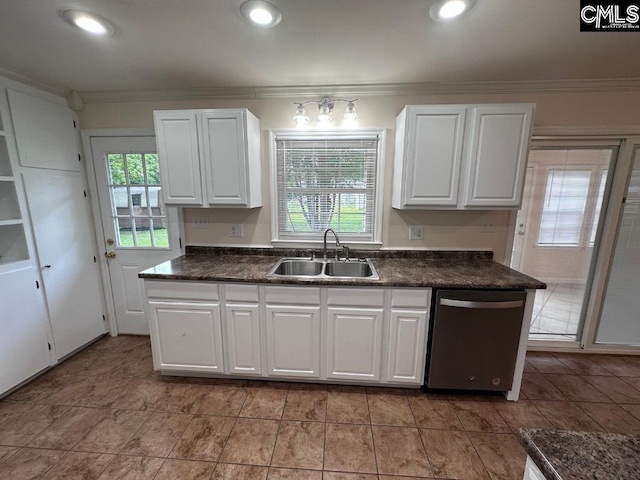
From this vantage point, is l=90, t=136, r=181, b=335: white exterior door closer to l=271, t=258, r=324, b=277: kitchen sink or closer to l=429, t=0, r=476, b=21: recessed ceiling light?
l=271, t=258, r=324, b=277: kitchen sink

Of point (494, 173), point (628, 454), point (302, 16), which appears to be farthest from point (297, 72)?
point (628, 454)

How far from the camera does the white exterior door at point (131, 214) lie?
2.56m

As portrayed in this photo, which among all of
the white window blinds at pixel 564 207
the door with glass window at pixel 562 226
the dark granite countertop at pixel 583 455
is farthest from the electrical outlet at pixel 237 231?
the white window blinds at pixel 564 207

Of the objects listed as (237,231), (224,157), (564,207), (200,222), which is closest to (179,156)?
(224,157)

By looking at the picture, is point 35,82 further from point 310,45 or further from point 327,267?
point 327,267

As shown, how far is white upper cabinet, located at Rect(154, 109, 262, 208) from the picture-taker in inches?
82.4

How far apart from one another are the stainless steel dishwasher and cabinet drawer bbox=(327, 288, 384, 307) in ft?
1.33

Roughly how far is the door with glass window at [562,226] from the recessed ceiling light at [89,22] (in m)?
3.28

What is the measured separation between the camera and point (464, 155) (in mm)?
2023

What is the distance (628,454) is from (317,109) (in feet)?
8.30

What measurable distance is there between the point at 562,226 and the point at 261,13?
9.90ft

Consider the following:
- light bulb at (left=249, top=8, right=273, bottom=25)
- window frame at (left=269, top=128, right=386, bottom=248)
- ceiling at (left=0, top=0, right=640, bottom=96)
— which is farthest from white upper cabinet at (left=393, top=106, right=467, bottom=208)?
light bulb at (left=249, top=8, right=273, bottom=25)

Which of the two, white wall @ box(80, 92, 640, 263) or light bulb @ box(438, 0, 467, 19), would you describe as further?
white wall @ box(80, 92, 640, 263)

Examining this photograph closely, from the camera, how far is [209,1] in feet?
4.29
